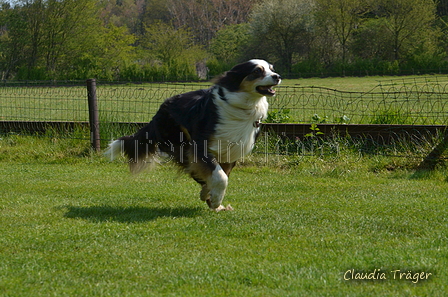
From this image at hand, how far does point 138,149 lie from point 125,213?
1.12 m

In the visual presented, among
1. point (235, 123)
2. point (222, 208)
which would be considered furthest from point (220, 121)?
point (222, 208)

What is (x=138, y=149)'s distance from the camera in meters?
6.96

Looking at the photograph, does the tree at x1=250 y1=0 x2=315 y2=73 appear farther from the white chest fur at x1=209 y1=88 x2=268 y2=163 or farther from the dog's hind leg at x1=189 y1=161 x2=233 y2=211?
the dog's hind leg at x1=189 y1=161 x2=233 y2=211

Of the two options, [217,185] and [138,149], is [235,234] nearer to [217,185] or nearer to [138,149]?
[217,185]

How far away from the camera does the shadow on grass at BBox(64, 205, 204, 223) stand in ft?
19.2

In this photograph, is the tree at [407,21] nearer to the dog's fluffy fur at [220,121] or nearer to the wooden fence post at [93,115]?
the wooden fence post at [93,115]

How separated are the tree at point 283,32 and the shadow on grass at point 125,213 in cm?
5260

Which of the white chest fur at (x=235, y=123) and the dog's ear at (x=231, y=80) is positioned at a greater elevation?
the dog's ear at (x=231, y=80)

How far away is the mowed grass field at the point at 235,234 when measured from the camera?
Result: 3.82 meters

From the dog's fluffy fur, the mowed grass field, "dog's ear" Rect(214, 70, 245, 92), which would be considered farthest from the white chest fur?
the mowed grass field

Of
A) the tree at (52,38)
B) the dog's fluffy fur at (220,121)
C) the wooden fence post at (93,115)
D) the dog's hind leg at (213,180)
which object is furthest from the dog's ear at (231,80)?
the tree at (52,38)

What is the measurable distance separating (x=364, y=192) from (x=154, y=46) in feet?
179

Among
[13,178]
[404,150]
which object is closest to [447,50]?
[404,150]

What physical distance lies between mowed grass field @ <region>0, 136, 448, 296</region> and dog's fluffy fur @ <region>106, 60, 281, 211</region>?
1.57 feet
